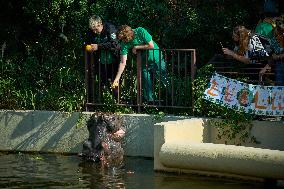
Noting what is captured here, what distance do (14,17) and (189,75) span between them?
5523 millimetres

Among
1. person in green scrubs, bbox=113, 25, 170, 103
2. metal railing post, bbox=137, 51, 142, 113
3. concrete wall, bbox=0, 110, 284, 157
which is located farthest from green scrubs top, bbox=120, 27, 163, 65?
concrete wall, bbox=0, 110, 284, 157

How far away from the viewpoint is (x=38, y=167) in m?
12.4

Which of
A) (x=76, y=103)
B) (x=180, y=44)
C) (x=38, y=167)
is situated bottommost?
(x=38, y=167)

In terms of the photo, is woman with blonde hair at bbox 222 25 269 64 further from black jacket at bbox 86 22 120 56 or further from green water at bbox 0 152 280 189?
green water at bbox 0 152 280 189

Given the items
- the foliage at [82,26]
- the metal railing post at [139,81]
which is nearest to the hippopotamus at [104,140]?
the metal railing post at [139,81]

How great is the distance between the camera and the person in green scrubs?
13367 millimetres

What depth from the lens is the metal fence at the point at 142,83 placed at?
524 inches

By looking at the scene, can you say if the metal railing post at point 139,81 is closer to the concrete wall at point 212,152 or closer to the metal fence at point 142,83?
the metal fence at point 142,83

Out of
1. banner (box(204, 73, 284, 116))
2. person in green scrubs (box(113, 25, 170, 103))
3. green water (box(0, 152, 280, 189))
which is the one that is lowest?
green water (box(0, 152, 280, 189))

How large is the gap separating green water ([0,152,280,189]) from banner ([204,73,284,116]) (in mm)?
1505

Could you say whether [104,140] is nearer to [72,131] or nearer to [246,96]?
[72,131]

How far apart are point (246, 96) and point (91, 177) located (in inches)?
108

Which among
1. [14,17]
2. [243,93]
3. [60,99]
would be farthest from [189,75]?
[14,17]

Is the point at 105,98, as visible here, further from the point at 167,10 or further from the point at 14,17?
the point at 14,17
